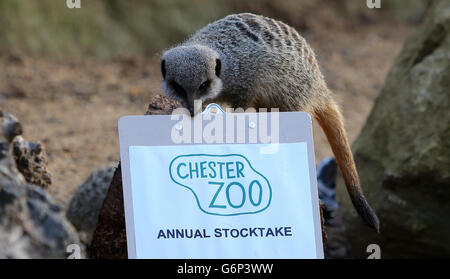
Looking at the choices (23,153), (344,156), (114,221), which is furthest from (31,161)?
(344,156)

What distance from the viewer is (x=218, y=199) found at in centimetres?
156

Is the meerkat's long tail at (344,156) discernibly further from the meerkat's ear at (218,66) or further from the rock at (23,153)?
the rock at (23,153)

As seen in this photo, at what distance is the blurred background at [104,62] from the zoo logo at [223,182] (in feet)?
6.43

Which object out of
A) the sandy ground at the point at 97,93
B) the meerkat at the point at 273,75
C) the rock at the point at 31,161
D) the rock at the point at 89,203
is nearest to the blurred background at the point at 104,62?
the sandy ground at the point at 97,93

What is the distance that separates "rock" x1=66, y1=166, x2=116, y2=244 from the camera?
8.66 ft

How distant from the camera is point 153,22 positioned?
4.96m

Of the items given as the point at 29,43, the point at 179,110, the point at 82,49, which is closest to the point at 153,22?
the point at 82,49

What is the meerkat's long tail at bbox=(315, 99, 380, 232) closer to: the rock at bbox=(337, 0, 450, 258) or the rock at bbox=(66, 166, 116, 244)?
the rock at bbox=(337, 0, 450, 258)

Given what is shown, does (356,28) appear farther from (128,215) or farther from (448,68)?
(128,215)

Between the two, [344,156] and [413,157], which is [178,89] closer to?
[344,156]

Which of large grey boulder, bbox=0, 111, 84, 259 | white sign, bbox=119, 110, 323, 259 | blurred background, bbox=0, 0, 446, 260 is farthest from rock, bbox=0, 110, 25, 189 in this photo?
blurred background, bbox=0, 0, 446, 260

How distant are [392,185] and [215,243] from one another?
4.41ft

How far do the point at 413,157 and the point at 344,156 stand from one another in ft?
1.27

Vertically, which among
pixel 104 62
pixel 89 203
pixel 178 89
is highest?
pixel 104 62
